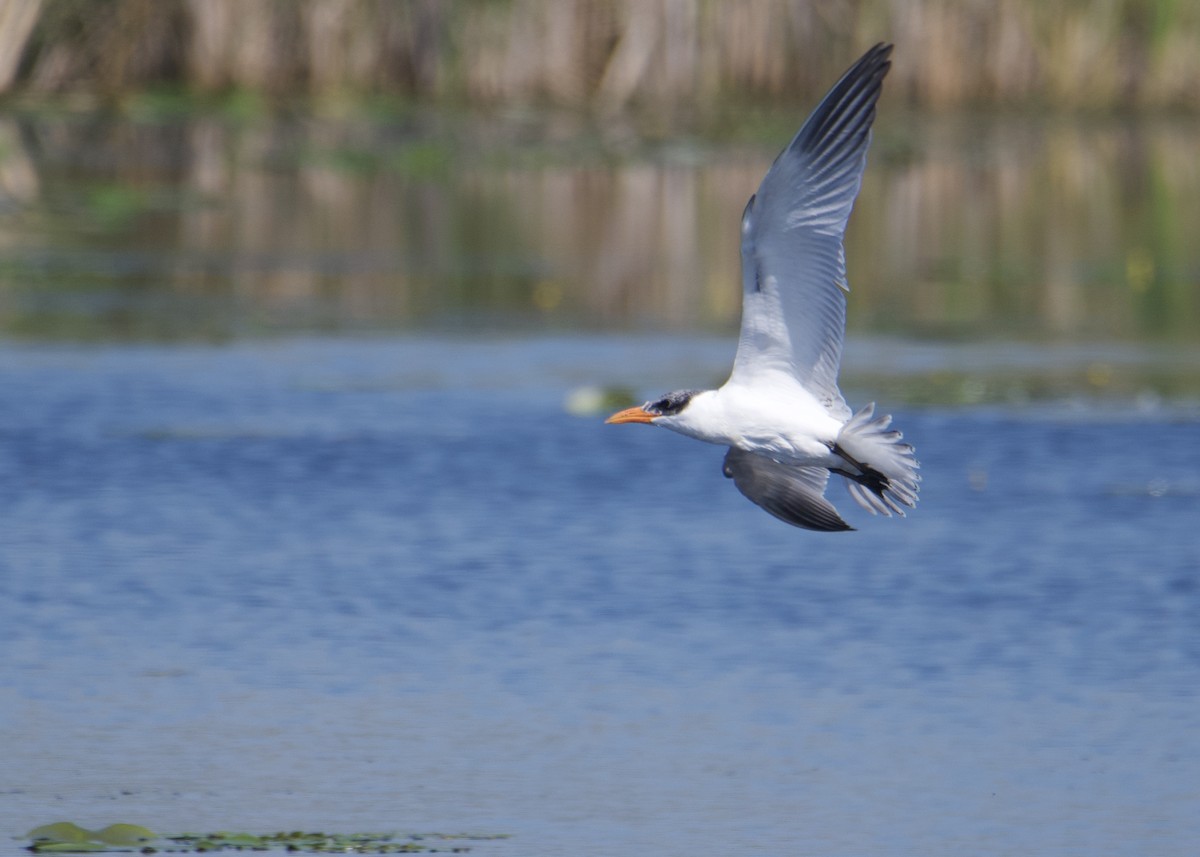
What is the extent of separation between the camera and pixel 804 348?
7051mm

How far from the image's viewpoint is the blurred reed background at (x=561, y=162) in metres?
17.2

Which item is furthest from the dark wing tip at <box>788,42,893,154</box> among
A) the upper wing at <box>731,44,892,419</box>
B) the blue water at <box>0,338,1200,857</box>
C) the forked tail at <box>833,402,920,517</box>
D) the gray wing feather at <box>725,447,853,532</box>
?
the blue water at <box>0,338,1200,857</box>

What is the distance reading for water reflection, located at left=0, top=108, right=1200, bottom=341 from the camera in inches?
651

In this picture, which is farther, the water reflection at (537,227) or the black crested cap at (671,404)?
the water reflection at (537,227)

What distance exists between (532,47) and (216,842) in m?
22.6

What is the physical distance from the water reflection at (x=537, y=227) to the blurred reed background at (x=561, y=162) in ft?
0.18

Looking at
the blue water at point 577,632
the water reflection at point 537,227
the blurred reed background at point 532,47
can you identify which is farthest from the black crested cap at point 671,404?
the blurred reed background at point 532,47

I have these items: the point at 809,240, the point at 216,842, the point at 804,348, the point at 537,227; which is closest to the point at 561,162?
the point at 537,227

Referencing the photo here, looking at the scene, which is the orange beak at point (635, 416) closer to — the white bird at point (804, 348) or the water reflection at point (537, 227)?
the white bird at point (804, 348)

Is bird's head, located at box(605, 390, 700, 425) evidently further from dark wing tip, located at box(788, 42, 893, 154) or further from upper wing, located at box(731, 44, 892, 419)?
dark wing tip, located at box(788, 42, 893, 154)

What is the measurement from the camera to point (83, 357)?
1430 cm

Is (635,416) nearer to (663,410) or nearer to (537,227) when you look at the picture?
(663,410)

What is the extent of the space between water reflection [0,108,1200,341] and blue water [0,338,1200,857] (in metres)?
3.48

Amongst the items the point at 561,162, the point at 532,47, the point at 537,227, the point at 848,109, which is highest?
the point at 532,47
